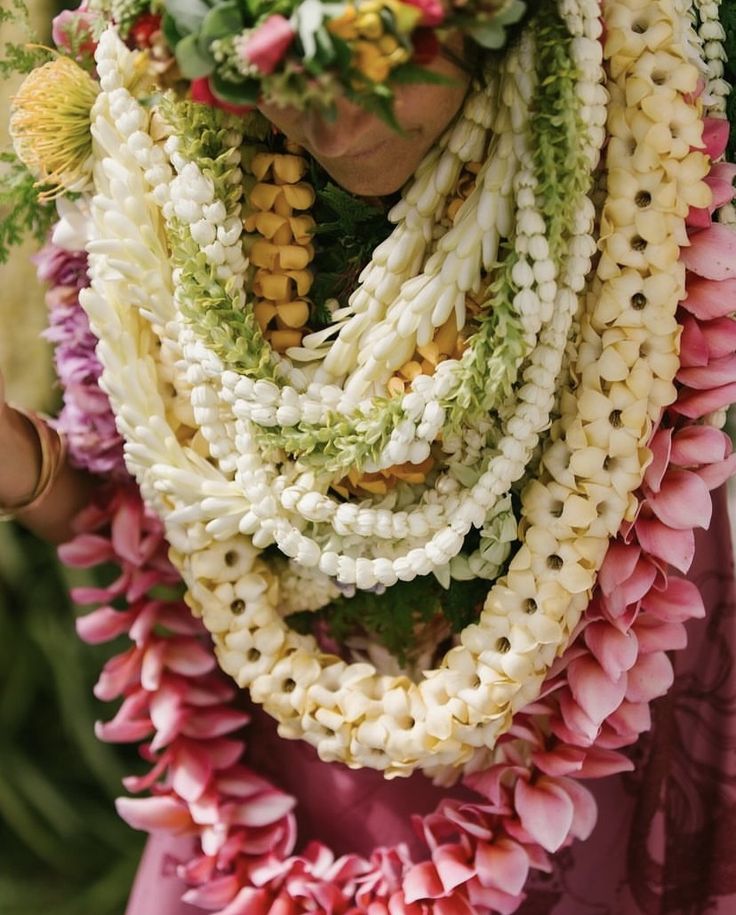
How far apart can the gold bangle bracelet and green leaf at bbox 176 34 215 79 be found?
14.2 inches

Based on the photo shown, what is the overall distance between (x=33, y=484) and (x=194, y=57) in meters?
0.40

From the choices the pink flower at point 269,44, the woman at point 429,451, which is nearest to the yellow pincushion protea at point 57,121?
the woman at point 429,451

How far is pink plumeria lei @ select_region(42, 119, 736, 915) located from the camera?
625mm

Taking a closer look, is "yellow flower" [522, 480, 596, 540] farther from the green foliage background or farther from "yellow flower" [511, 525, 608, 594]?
the green foliage background

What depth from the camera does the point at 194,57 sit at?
491 millimetres

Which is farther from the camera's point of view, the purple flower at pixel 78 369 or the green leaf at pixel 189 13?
the purple flower at pixel 78 369

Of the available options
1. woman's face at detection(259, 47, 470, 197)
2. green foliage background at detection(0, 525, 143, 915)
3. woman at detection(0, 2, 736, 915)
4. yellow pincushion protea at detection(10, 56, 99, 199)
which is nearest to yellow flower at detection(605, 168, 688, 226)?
woman at detection(0, 2, 736, 915)

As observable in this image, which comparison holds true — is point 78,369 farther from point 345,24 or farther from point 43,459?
point 345,24

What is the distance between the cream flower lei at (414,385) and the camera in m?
0.59

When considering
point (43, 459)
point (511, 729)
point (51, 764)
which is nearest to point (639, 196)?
point (511, 729)

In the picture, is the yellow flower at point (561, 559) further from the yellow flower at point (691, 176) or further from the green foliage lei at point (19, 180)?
the green foliage lei at point (19, 180)

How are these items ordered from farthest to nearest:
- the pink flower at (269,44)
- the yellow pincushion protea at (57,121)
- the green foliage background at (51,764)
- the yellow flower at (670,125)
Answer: the green foliage background at (51,764) < the yellow pincushion protea at (57,121) < the yellow flower at (670,125) < the pink flower at (269,44)

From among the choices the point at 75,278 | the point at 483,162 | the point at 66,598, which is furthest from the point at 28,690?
the point at 483,162

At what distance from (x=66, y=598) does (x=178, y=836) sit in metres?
0.39
